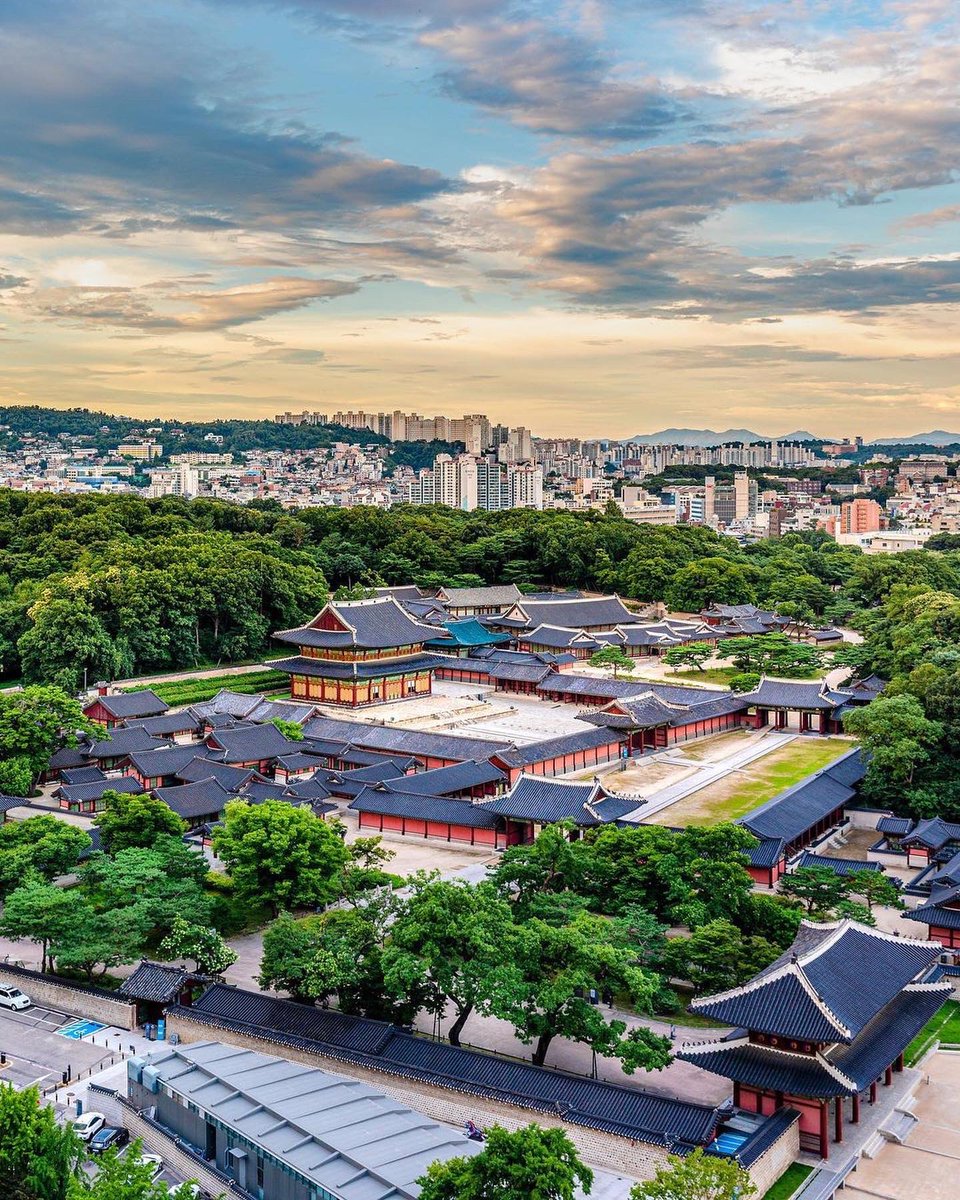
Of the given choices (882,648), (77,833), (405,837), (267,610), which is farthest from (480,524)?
(77,833)

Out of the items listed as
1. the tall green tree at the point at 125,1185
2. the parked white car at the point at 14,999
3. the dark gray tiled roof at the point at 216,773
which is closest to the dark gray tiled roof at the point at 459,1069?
the parked white car at the point at 14,999

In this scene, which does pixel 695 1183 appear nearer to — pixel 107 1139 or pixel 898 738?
pixel 107 1139

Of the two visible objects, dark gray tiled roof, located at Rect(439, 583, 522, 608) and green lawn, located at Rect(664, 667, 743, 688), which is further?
dark gray tiled roof, located at Rect(439, 583, 522, 608)

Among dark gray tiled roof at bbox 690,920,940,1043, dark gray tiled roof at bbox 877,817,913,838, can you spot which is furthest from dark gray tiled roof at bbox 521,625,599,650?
dark gray tiled roof at bbox 690,920,940,1043

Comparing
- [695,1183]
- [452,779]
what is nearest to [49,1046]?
[695,1183]

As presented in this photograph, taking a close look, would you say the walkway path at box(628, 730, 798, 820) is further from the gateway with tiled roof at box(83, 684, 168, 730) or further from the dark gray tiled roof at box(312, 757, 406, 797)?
the gateway with tiled roof at box(83, 684, 168, 730)

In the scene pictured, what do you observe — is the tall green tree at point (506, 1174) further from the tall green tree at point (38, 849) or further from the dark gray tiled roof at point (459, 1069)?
the tall green tree at point (38, 849)

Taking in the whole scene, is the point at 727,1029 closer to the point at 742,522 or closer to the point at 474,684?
the point at 474,684
